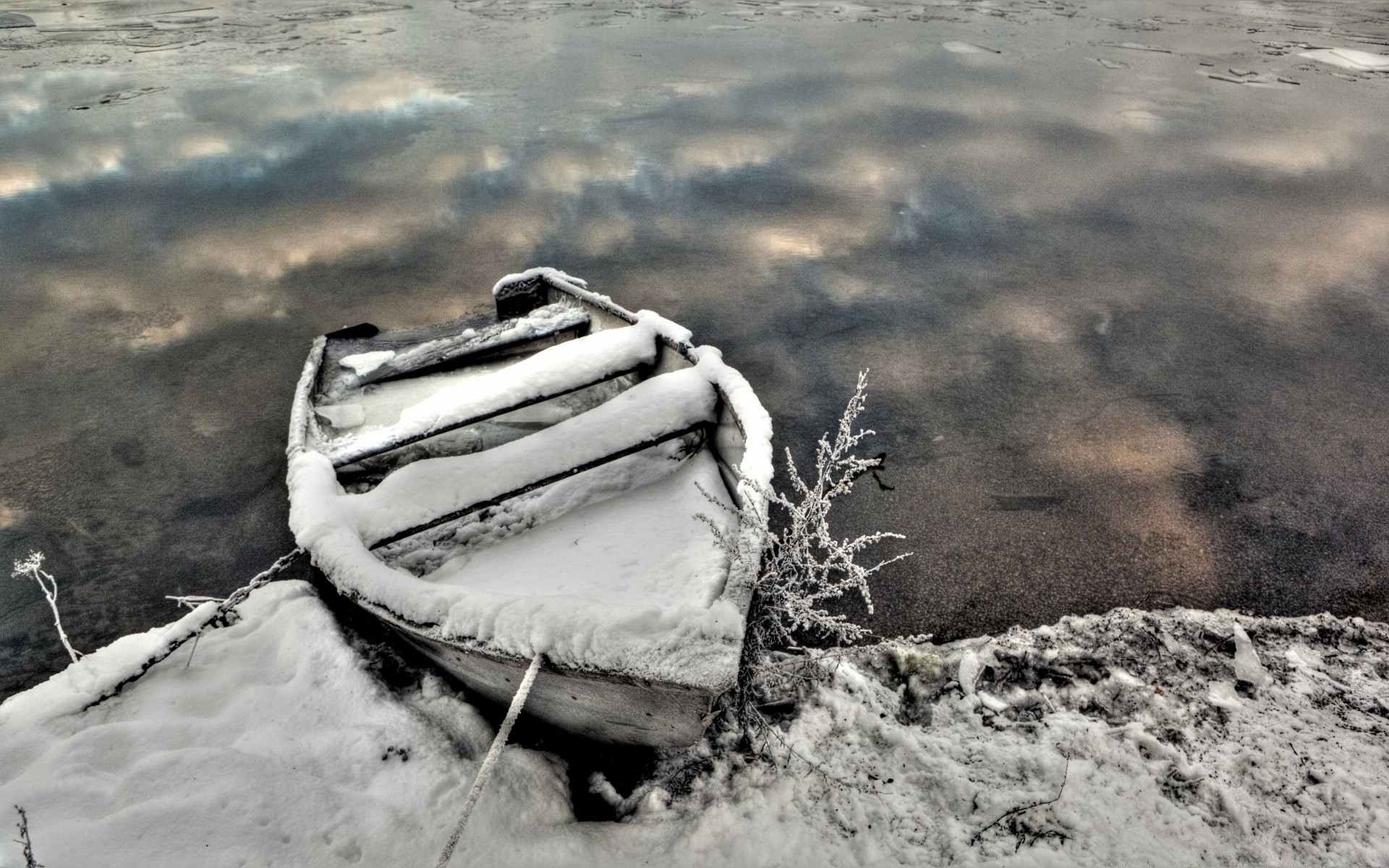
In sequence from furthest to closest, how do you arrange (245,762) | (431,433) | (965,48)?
1. (965,48)
2. (431,433)
3. (245,762)

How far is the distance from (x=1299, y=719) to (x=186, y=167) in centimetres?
1476

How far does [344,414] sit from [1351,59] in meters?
23.9

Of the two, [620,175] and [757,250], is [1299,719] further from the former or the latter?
[620,175]

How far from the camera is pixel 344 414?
5.11 m

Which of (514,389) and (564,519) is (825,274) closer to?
(514,389)

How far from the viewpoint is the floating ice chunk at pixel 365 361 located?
561 cm

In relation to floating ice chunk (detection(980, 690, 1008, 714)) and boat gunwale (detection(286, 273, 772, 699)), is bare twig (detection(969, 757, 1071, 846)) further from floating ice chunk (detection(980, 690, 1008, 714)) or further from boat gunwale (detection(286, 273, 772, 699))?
boat gunwale (detection(286, 273, 772, 699))

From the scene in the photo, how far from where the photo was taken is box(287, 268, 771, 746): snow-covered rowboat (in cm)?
271

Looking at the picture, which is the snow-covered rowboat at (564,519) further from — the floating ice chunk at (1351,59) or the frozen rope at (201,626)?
the floating ice chunk at (1351,59)

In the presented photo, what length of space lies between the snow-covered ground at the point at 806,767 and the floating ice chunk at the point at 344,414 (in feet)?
5.03

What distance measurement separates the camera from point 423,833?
2.92 metres

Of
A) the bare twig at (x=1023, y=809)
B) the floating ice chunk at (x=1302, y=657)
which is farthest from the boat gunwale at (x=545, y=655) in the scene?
the floating ice chunk at (x=1302, y=657)

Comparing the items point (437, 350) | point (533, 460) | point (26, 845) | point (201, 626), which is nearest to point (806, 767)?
point (533, 460)

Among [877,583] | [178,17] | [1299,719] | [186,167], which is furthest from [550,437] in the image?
[178,17]
